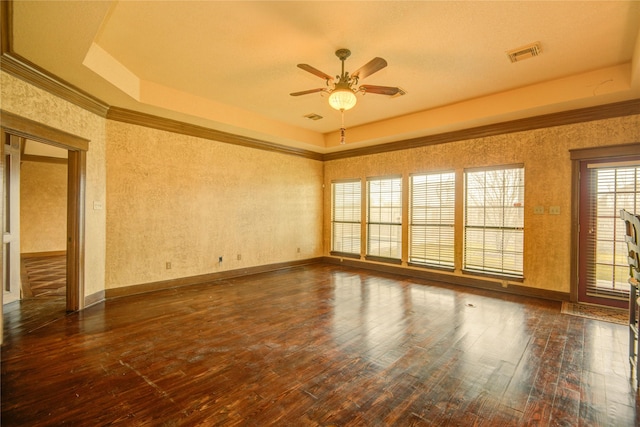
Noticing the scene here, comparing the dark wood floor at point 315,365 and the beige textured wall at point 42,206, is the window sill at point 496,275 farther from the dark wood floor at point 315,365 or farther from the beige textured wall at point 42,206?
the beige textured wall at point 42,206

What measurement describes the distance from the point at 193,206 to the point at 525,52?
5580 mm

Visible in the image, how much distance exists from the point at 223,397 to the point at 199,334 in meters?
1.28

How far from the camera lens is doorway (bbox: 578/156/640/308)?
4.14 m

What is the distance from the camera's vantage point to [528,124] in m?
4.87

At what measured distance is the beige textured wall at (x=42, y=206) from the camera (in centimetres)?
827

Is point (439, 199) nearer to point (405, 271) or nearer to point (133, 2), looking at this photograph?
point (405, 271)

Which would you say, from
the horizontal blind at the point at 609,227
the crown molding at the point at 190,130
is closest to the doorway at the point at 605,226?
the horizontal blind at the point at 609,227

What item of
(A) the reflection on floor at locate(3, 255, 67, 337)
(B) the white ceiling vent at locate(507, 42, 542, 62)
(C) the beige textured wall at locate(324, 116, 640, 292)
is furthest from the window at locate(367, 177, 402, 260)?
(A) the reflection on floor at locate(3, 255, 67, 337)

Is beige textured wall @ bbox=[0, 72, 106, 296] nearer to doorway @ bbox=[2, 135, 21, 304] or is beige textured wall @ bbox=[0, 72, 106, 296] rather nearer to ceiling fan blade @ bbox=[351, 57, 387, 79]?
doorway @ bbox=[2, 135, 21, 304]

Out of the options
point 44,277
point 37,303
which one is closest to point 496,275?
point 37,303

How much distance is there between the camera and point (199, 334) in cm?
329

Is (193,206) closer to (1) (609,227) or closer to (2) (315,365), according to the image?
(2) (315,365)

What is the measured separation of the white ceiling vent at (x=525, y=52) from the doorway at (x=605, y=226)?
2.09 m

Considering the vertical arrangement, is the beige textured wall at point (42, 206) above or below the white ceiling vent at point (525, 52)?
below
